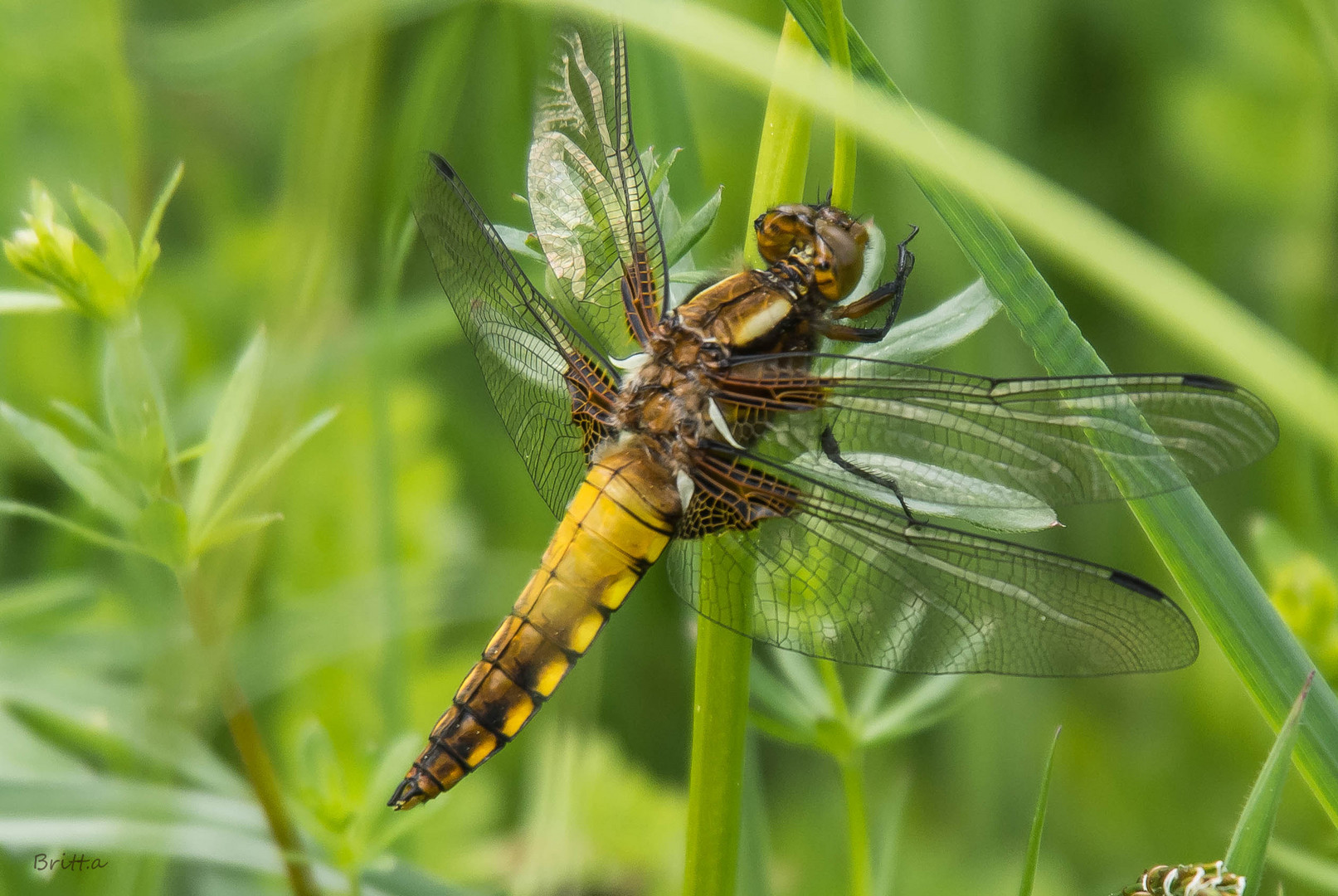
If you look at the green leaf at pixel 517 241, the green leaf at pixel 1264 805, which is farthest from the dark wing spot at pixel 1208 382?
the green leaf at pixel 517 241

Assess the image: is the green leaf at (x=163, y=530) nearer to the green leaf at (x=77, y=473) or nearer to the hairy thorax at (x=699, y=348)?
the green leaf at (x=77, y=473)

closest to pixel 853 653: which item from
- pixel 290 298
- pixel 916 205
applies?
pixel 290 298

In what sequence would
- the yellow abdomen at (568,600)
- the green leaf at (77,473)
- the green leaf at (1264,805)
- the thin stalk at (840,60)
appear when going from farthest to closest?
the yellow abdomen at (568,600) < the green leaf at (77,473) < the thin stalk at (840,60) < the green leaf at (1264,805)

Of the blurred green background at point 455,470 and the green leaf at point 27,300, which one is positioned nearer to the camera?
the green leaf at point 27,300

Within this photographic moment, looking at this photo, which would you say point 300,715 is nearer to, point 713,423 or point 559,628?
point 559,628

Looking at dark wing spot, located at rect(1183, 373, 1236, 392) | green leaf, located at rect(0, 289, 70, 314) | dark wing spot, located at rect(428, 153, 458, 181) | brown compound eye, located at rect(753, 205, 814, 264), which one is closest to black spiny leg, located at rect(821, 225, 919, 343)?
brown compound eye, located at rect(753, 205, 814, 264)

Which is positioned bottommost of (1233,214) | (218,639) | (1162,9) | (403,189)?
(218,639)

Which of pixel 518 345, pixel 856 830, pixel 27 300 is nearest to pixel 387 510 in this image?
pixel 518 345

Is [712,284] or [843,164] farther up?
[712,284]
